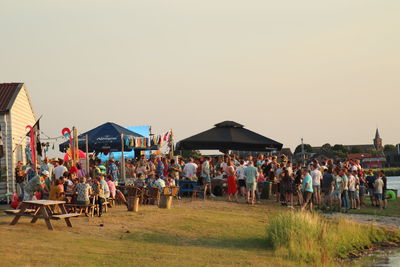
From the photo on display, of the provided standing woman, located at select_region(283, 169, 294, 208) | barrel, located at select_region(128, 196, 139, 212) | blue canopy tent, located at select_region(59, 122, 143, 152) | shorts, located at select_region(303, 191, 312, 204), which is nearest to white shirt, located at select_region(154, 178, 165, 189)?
barrel, located at select_region(128, 196, 139, 212)

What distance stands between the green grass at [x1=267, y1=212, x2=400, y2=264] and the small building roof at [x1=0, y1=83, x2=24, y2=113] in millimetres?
14297

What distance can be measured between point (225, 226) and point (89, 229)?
4.29m

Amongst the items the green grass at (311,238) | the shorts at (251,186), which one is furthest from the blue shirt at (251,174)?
the green grass at (311,238)

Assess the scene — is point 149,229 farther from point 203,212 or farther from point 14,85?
point 14,85

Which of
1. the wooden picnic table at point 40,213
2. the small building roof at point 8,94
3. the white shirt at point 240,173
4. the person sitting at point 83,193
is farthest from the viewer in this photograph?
the small building roof at point 8,94

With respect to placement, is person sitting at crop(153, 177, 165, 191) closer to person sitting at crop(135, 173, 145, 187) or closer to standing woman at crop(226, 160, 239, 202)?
person sitting at crop(135, 173, 145, 187)

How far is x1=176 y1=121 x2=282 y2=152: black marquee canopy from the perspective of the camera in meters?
26.4

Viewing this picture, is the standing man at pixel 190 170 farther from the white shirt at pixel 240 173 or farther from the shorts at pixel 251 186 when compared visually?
the shorts at pixel 251 186

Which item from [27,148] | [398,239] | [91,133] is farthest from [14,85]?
[398,239]

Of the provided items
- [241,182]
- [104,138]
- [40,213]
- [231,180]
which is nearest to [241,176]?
[241,182]

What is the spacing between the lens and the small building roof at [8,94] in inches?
1076

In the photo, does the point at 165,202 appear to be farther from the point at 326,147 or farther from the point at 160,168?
the point at 326,147

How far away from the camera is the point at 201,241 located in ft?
54.5

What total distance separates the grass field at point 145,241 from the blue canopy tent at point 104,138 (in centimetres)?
505
